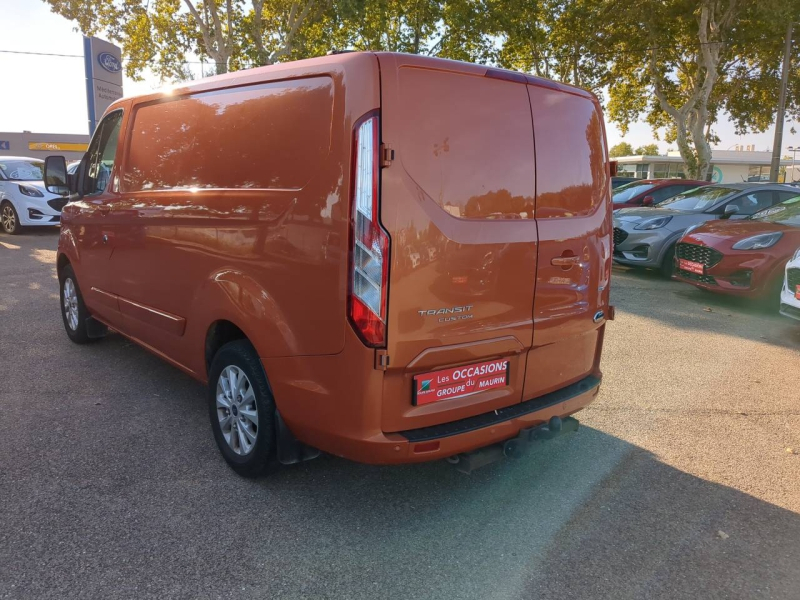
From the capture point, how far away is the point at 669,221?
9.99 metres

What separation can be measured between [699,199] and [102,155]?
953cm

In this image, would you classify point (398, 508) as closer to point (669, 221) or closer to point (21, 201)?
point (669, 221)

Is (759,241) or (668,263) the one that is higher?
(759,241)

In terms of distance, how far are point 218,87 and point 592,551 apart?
306 centimetres

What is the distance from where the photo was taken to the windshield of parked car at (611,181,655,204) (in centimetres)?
1287

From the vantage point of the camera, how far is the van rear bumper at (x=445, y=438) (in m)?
2.65

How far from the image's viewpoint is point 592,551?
2.81 m

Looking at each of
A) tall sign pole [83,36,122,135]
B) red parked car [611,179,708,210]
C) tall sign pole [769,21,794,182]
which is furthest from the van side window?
tall sign pole [769,21,794,182]

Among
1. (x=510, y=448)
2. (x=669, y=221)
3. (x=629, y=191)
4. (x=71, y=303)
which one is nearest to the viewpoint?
(x=510, y=448)

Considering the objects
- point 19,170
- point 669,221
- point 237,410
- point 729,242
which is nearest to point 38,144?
point 19,170

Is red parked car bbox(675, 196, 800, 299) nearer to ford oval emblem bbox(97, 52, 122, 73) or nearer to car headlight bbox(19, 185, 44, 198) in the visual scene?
car headlight bbox(19, 185, 44, 198)

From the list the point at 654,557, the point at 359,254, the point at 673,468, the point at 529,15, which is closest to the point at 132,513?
the point at 359,254

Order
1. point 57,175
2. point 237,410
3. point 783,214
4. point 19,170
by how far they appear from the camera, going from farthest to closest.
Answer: point 19,170 → point 783,214 → point 57,175 → point 237,410

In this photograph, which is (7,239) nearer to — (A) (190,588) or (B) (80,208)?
(B) (80,208)
